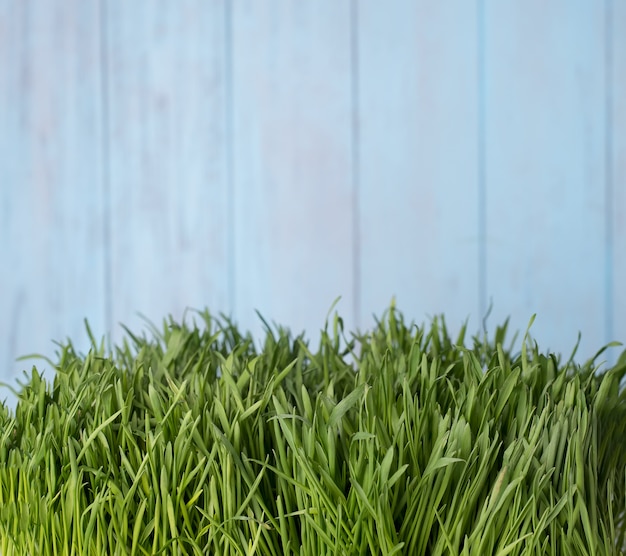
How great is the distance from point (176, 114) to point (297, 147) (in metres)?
0.14

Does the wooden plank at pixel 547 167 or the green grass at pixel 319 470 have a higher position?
the wooden plank at pixel 547 167

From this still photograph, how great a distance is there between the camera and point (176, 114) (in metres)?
0.78

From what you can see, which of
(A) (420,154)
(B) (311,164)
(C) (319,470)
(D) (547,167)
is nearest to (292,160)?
(B) (311,164)

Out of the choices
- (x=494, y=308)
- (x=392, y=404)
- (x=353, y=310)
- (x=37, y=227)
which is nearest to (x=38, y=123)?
(x=37, y=227)

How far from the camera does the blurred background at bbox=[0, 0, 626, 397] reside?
2.31 feet

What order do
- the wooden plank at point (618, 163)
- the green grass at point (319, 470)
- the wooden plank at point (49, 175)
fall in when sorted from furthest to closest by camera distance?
the wooden plank at point (49, 175) → the wooden plank at point (618, 163) → the green grass at point (319, 470)

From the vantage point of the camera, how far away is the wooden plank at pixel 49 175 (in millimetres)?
804

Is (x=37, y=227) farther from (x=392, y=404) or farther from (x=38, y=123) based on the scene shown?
(x=392, y=404)

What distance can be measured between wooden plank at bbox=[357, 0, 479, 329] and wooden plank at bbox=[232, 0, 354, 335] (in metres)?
0.03

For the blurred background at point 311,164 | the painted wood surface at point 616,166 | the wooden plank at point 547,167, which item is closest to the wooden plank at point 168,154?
the blurred background at point 311,164

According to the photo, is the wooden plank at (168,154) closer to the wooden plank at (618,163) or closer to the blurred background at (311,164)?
the blurred background at (311,164)

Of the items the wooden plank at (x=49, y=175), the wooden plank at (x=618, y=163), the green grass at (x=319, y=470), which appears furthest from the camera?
the wooden plank at (x=49, y=175)

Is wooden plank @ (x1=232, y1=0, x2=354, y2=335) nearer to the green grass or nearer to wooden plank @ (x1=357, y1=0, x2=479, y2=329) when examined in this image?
wooden plank @ (x1=357, y1=0, x2=479, y2=329)

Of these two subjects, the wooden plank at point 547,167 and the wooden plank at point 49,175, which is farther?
the wooden plank at point 49,175
